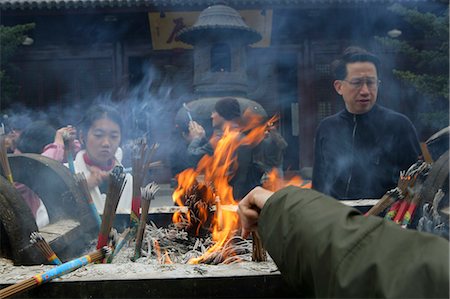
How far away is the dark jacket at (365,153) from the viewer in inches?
116

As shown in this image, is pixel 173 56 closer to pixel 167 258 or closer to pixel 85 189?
pixel 85 189

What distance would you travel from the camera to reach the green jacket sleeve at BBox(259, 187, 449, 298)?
769mm

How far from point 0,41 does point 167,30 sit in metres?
3.50

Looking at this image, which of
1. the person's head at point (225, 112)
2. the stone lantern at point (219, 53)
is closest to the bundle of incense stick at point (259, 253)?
the person's head at point (225, 112)

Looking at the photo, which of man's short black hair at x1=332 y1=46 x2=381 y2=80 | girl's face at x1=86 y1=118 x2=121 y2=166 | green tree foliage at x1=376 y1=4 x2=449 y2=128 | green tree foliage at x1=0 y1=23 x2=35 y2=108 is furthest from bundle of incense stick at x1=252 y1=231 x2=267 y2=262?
green tree foliage at x1=0 y1=23 x2=35 y2=108

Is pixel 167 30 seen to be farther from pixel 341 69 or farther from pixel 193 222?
pixel 193 222

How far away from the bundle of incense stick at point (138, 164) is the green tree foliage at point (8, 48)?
7.43 meters

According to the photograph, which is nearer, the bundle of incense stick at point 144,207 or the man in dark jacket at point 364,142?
the bundle of incense stick at point 144,207

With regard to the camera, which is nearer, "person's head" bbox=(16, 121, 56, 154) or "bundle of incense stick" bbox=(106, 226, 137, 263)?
"bundle of incense stick" bbox=(106, 226, 137, 263)

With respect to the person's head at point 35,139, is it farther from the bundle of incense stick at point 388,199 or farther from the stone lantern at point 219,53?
the bundle of incense stick at point 388,199

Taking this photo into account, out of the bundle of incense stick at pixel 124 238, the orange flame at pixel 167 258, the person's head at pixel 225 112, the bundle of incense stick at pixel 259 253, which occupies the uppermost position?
the person's head at pixel 225 112

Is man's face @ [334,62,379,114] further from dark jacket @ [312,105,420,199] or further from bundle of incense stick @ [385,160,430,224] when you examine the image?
bundle of incense stick @ [385,160,430,224]

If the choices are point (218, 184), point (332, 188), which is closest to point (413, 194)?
point (332, 188)

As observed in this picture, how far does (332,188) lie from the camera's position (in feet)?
10.4
